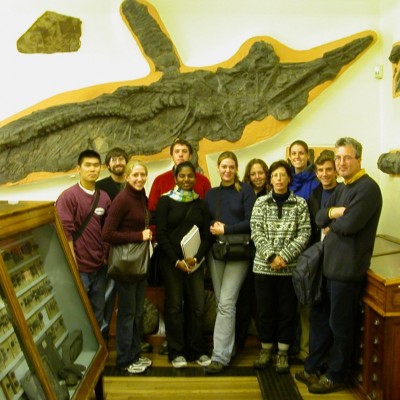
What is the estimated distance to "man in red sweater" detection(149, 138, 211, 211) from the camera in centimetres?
288

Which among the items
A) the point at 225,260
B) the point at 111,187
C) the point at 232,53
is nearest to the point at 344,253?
the point at 225,260

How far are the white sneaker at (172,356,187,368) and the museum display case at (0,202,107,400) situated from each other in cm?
76

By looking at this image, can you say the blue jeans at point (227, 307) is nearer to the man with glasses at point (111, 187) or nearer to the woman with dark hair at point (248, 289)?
the woman with dark hair at point (248, 289)

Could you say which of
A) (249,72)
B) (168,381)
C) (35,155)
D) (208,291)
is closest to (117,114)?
(35,155)

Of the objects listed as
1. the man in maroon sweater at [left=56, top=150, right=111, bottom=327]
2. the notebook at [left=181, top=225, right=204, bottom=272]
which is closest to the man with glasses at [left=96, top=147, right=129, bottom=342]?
the man in maroon sweater at [left=56, top=150, right=111, bottom=327]

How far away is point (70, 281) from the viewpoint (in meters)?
2.03

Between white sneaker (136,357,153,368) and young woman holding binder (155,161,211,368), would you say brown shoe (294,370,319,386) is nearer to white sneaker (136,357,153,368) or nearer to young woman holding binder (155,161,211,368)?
young woman holding binder (155,161,211,368)

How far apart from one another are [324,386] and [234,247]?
3.13 feet

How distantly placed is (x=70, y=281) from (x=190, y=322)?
108 cm

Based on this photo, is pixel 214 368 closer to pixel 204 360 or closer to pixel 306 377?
pixel 204 360

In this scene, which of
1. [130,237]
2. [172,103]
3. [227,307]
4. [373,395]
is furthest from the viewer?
[172,103]

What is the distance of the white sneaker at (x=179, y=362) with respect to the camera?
9.18ft

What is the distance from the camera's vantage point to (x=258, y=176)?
9.75 feet

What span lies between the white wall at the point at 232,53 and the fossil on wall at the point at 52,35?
51mm
